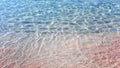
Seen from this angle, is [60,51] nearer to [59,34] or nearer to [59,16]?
[59,34]

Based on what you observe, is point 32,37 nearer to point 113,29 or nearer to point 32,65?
point 32,65

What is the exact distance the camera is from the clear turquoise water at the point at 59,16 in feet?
9.20

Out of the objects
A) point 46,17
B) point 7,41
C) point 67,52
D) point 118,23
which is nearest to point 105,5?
point 118,23

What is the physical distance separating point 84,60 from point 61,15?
3.82ft

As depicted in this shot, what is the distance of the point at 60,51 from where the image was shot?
90.5 inches

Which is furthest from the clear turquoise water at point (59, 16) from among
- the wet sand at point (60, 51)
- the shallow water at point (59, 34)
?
the wet sand at point (60, 51)

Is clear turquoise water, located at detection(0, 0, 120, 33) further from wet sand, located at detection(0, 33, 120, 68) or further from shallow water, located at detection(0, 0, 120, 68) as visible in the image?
wet sand, located at detection(0, 33, 120, 68)

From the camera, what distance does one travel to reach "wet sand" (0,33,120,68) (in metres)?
2.10

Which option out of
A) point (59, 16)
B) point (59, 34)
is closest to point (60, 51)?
point (59, 34)

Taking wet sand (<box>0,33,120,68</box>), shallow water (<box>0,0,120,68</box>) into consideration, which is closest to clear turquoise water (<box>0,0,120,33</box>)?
shallow water (<box>0,0,120,68</box>)

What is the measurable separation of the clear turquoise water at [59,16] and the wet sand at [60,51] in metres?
0.19

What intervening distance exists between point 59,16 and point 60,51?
94 cm

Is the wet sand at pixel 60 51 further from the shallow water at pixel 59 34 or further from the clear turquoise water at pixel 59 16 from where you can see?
the clear turquoise water at pixel 59 16

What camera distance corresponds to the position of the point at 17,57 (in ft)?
7.19
